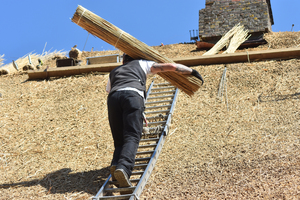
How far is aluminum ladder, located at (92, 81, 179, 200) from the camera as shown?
3.70 metres

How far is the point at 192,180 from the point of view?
3.82 metres

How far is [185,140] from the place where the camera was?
472cm

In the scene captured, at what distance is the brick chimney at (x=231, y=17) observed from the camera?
9.39m

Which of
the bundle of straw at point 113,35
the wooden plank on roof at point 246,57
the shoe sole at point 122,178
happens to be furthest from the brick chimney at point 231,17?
the shoe sole at point 122,178

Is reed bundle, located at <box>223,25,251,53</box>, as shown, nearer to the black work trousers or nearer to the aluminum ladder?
the aluminum ladder

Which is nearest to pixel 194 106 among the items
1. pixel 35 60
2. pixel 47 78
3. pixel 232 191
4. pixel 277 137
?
pixel 277 137

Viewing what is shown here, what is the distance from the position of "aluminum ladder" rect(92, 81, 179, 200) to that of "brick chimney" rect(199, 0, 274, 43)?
3.88 metres

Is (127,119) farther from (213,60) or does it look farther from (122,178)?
(213,60)

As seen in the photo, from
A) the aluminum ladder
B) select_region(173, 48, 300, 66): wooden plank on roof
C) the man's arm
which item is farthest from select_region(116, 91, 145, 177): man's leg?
select_region(173, 48, 300, 66): wooden plank on roof

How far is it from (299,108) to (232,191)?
224 centimetres

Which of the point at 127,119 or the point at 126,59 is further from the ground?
the point at 126,59

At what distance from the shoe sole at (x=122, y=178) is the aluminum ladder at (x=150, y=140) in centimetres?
7

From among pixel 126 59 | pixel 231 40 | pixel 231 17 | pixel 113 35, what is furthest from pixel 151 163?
pixel 231 17

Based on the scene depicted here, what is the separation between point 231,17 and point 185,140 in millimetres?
6141
